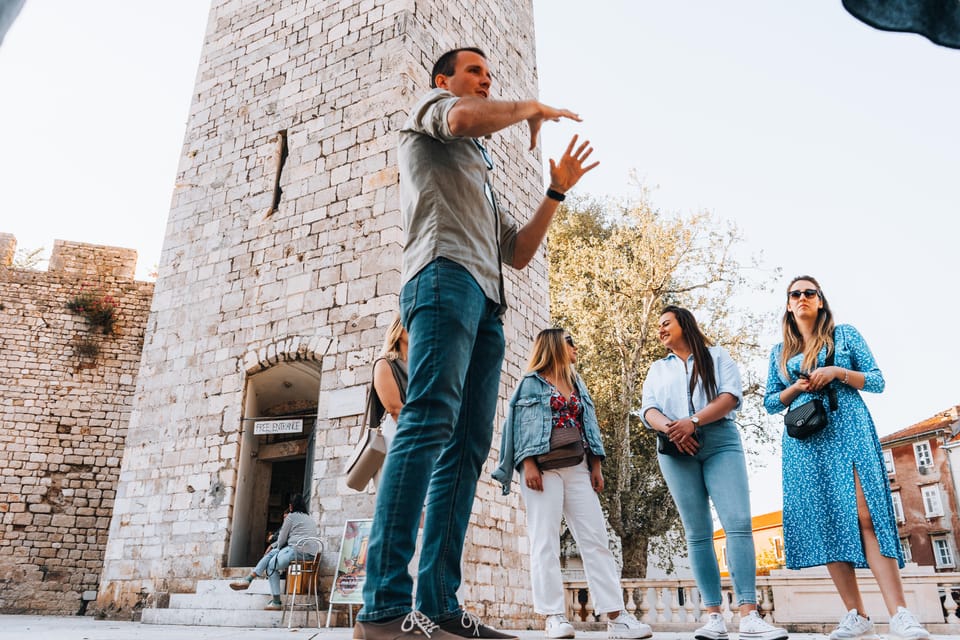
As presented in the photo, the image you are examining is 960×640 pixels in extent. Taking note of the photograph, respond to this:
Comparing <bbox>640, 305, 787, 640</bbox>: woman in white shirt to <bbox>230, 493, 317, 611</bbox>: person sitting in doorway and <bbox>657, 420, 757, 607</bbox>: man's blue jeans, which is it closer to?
<bbox>657, 420, 757, 607</bbox>: man's blue jeans

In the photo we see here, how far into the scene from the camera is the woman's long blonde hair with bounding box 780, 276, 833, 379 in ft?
11.2


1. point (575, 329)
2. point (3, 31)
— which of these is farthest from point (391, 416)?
point (575, 329)

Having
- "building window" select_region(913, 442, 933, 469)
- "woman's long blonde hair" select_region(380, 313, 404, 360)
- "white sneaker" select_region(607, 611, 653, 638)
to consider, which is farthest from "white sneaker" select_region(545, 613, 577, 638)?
"building window" select_region(913, 442, 933, 469)

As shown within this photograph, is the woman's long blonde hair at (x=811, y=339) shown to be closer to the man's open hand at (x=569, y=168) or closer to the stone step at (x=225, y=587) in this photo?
the man's open hand at (x=569, y=168)

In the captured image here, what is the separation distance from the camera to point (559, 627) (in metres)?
3.21

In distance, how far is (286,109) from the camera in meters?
8.58

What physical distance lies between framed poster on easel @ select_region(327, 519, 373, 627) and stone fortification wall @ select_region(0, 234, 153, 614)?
797 centimetres

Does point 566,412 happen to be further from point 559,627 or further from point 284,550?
point 284,550

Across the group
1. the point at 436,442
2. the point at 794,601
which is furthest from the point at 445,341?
the point at 794,601

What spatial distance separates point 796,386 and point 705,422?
19.2 inches

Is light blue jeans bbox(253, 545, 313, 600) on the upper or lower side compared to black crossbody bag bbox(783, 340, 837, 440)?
lower

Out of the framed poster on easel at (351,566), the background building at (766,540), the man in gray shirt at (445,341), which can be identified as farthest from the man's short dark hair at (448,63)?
the background building at (766,540)

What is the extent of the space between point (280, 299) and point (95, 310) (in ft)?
24.2

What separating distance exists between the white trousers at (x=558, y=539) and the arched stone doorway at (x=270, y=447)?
3.86 m
